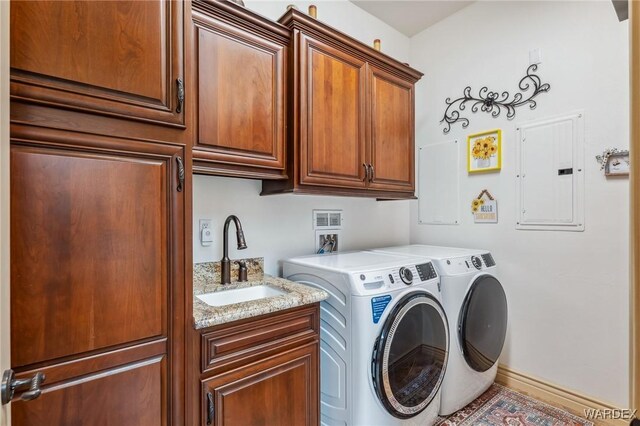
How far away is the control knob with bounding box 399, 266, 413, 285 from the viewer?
5.28 ft

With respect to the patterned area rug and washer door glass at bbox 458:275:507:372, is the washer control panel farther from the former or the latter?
the patterned area rug

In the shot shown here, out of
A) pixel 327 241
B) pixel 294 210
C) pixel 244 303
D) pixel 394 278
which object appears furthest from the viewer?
pixel 327 241

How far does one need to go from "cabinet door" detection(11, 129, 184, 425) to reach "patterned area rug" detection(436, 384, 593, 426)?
1775mm

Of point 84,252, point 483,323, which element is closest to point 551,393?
point 483,323

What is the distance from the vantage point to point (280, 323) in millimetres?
1339

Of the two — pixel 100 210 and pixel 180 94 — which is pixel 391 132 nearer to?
pixel 180 94

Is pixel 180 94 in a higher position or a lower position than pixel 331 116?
lower

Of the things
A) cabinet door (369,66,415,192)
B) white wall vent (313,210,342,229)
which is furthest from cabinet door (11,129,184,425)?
cabinet door (369,66,415,192)

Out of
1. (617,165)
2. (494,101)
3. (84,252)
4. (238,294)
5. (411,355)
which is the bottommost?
(411,355)

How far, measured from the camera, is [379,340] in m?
1.44

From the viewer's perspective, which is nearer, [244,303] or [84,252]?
[84,252]

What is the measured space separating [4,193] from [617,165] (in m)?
2.71

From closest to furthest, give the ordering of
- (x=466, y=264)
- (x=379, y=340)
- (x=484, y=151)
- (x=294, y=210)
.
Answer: (x=379, y=340)
(x=466, y=264)
(x=294, y=210)
(x=484, y=151)

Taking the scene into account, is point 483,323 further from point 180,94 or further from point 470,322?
point 180,94
